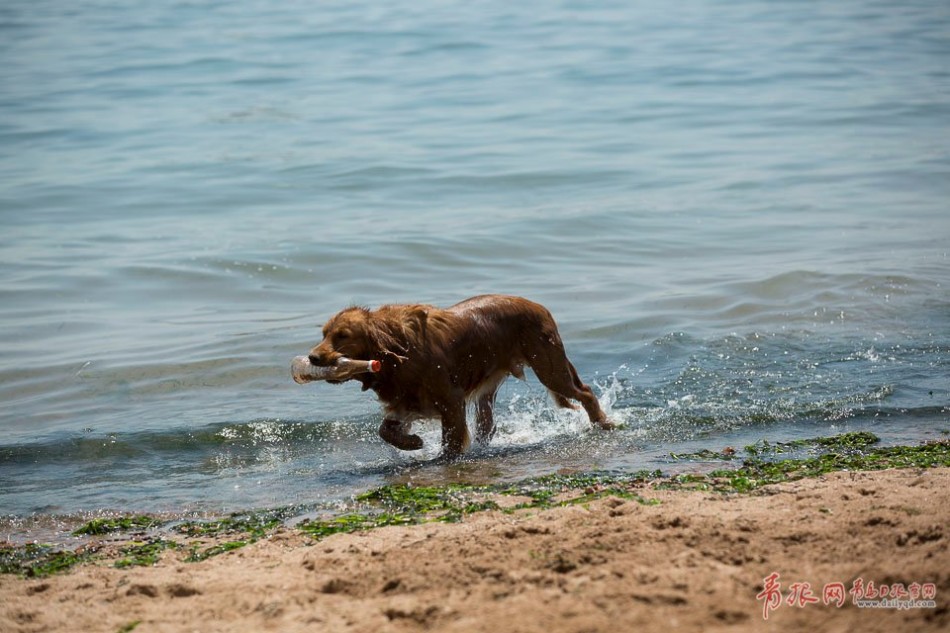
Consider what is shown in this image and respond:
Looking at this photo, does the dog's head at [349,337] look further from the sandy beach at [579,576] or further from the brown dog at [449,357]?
the sandy beach at [579,576]

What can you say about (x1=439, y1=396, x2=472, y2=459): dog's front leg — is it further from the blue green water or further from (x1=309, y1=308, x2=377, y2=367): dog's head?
(x1=309, y1=308, x2=377, y2=367): dog's head

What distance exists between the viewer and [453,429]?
28.7 feet

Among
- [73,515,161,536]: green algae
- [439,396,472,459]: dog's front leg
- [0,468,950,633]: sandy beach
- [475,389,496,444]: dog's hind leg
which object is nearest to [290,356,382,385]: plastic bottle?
[439,396,472,459]: dog's front leg

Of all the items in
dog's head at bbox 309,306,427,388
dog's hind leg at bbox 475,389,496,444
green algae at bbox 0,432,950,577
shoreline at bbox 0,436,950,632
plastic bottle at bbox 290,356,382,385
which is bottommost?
dog's hind leg at bbox 475,389,496,444

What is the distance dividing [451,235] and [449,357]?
8.19 metres

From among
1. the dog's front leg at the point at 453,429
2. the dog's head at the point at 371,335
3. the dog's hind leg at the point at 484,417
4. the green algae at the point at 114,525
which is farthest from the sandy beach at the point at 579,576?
the dog's hind leg at the point at 484,417

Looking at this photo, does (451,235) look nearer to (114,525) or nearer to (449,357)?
(449,357)

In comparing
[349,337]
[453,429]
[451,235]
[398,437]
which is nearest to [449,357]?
[453,429]

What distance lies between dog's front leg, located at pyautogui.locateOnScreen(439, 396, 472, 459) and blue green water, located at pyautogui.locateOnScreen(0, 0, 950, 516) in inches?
8.5

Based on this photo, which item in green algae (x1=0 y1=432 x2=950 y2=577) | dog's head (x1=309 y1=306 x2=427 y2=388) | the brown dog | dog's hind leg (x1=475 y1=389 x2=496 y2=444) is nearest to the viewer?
green algae (x1=0 y1=432 x2=950 y2=577)

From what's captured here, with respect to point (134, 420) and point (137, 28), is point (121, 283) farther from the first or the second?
point (137, 28)

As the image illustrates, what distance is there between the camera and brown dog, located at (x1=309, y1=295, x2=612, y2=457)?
8.37 meters

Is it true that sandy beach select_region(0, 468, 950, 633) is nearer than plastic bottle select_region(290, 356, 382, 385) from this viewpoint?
Yes

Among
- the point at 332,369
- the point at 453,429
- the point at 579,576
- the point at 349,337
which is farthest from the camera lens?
the point at 453,429
